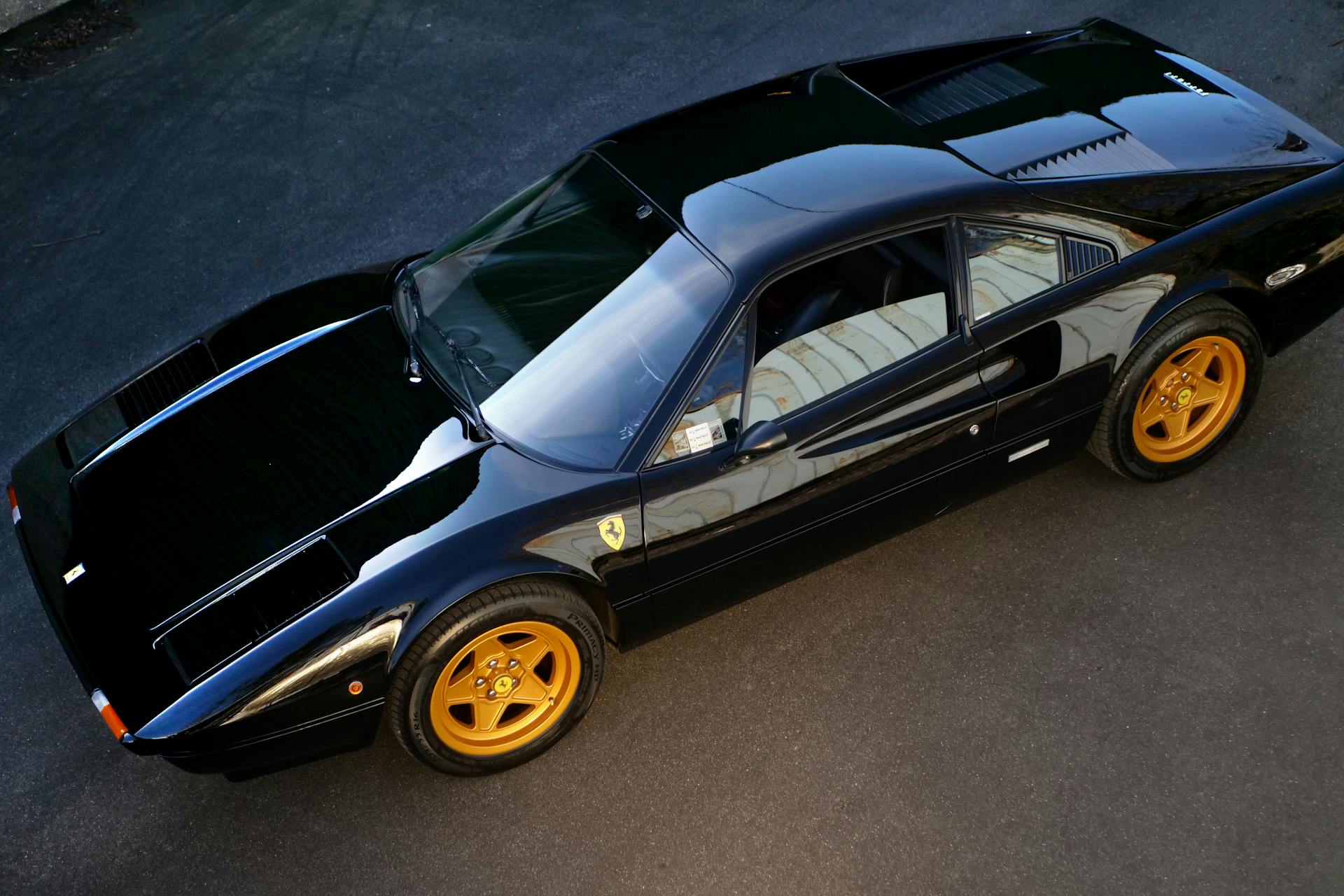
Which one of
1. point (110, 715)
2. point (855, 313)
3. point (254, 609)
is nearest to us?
point (110, 715)

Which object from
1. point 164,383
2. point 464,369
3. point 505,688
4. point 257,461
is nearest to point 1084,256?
point 464,369

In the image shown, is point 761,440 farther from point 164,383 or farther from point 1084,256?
point 164,383

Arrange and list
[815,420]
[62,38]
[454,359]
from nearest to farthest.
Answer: [815,420] → [454,359] → [62,38]

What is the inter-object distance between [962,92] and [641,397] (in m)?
1.95

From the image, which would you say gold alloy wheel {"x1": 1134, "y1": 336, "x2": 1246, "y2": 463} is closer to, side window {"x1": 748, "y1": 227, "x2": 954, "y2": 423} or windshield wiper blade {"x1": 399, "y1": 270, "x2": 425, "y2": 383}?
side window {"x1": 748, "y1": 227, "x2": 954, "y2": 423}

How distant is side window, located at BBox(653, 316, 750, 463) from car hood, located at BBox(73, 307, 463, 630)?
2.34ft

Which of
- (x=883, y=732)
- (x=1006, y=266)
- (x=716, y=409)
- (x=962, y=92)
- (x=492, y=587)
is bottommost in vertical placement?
(x=883, y=732)

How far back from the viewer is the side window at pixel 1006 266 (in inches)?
156

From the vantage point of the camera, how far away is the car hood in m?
3.71

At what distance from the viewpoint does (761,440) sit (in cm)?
365

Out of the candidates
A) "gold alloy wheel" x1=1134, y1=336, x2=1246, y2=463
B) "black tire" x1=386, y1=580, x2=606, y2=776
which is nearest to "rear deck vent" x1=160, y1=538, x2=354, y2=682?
"black tire" x1=386, y1=580, x2=606, y2=776

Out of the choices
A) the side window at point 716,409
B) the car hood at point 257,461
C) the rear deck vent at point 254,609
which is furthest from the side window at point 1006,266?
the rear deck vent at point 254,609

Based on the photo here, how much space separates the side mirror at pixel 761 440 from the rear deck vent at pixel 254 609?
123 cm

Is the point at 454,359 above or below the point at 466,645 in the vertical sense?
above
